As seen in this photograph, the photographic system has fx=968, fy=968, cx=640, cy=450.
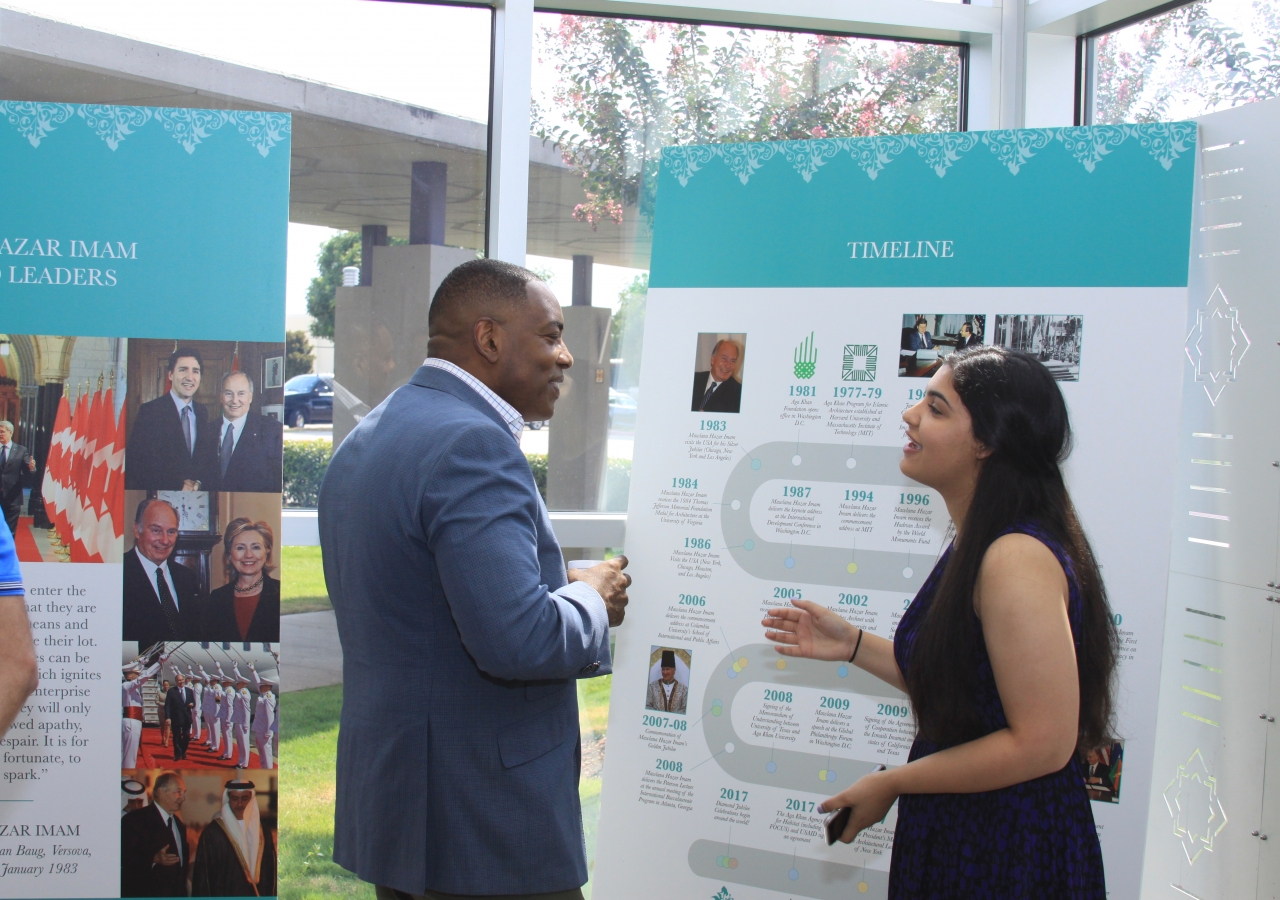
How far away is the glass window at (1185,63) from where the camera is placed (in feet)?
8.55

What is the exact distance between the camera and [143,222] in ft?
7.39

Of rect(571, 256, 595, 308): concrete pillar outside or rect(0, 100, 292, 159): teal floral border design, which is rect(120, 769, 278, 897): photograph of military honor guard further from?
rect(571, 256, 595, 308): concrete pillar outside

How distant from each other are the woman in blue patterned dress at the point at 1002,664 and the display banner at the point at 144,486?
1488 mm

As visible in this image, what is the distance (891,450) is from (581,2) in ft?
5.79

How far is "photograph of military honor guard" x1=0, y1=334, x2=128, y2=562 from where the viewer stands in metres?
2.21

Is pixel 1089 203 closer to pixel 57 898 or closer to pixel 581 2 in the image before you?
pixel 581 2

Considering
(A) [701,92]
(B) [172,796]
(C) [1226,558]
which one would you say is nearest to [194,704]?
(B) [172,796]

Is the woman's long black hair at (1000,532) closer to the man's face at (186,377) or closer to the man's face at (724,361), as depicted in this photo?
the man's face at (724,361)

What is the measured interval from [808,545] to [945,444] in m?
0.80

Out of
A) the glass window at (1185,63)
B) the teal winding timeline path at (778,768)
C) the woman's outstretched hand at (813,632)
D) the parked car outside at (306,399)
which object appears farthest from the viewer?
the parked car outside at (306,399)

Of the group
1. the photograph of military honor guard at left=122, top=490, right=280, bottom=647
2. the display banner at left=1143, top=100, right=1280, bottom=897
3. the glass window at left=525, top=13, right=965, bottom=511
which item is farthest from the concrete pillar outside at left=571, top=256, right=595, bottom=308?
the display banner at left=1143, top=100, right=1280, bottom=897

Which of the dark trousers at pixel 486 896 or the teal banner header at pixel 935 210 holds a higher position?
the teal banner header at pixel 935 210

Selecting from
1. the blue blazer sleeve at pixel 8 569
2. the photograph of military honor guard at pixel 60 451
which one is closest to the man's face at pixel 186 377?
the photograph of military honor guard at pixel 60 451

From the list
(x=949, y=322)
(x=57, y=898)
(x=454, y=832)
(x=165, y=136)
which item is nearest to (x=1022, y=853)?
(x=454, y=832)
